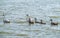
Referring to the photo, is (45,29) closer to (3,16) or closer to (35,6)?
(3,16)

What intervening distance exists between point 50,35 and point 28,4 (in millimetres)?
7488

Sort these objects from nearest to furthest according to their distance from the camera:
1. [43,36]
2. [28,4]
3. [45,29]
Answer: [43,36]
[45,29]
[28,4]

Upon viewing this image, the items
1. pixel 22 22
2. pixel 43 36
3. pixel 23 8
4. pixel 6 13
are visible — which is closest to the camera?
pixel 43 36

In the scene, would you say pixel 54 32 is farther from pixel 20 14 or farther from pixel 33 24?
pixel 20 14

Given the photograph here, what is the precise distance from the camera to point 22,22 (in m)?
14.8

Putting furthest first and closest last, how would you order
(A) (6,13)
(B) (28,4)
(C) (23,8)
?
(B) (28,4) < (C) (23,8) < (A) (6,13)

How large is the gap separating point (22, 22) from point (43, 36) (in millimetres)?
2277

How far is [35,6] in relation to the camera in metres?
19.3

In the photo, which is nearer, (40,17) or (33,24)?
(33,24)

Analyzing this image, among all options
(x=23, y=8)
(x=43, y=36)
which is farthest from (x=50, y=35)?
(x=23, y=8)

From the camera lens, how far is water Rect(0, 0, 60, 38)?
43.1 feet

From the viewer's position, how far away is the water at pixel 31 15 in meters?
13.1

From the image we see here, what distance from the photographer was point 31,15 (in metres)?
16.7

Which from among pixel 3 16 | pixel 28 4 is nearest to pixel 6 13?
pixel 3 16
